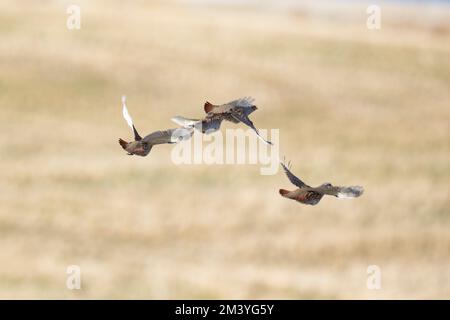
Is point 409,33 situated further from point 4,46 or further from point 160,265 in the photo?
point 160,265

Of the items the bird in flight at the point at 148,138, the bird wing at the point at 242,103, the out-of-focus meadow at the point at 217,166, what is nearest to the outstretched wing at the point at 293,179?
the bird wing at the point at 242,103

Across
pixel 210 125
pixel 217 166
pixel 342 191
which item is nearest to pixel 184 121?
pixel 210 125

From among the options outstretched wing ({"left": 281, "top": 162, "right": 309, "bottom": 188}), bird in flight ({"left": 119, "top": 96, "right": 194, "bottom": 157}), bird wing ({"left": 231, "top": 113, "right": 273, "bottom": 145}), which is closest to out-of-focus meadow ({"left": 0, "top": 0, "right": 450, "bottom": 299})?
bird in flight ({"left": 119, "top": 96, "right": 194, "bottom": 157})

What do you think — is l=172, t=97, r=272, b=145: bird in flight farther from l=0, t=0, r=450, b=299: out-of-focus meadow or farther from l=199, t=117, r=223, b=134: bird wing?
l=0, t=0, r=450, b=299: out-of-focus meadow

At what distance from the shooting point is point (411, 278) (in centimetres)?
3117

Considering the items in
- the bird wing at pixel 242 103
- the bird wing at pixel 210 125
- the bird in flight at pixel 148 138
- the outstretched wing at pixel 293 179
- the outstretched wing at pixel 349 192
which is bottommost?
the outstretched wing at pixel 349 192

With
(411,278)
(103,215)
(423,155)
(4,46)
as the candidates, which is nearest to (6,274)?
(103,215)

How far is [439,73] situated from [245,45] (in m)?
14.5

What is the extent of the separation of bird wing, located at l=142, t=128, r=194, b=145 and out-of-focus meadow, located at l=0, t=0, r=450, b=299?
20461 millimetres

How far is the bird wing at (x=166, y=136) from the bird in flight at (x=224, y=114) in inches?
2.9

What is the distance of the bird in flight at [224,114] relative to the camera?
525cm

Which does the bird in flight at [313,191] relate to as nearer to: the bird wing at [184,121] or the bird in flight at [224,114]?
the bird in flight at [224,114]

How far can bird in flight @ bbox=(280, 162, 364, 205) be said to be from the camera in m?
→ 5.14
